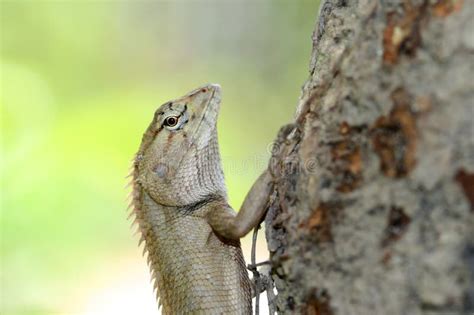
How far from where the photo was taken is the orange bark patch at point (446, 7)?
2408 mm

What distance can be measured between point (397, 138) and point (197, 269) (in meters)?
1.86

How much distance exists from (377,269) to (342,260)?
0.18 meters

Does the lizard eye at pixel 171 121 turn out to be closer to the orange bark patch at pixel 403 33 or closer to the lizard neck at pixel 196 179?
the lizard neck at pixel 196 179

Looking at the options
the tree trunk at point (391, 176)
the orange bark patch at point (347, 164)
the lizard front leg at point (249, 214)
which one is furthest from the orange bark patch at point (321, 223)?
the lizard front leg at point (249, 214)

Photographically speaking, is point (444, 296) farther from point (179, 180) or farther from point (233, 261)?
point (179, 180)

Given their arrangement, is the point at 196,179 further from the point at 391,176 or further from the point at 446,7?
the point at 446,7

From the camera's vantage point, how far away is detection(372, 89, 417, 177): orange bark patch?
241 centimetres

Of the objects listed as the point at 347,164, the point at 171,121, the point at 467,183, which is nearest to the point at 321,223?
the point at 347,164

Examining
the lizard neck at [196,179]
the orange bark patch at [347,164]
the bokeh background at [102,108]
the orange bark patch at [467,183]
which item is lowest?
the orange bark patch at [467,183]

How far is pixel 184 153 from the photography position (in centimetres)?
430

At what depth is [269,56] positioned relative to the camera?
39.4 ft

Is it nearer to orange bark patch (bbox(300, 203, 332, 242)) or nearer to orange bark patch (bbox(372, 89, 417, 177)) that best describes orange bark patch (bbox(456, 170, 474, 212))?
orange bark patch (bbox(372, 89, 417, 177))

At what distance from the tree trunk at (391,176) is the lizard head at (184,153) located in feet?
4.51

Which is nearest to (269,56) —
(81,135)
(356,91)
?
(81,135)
